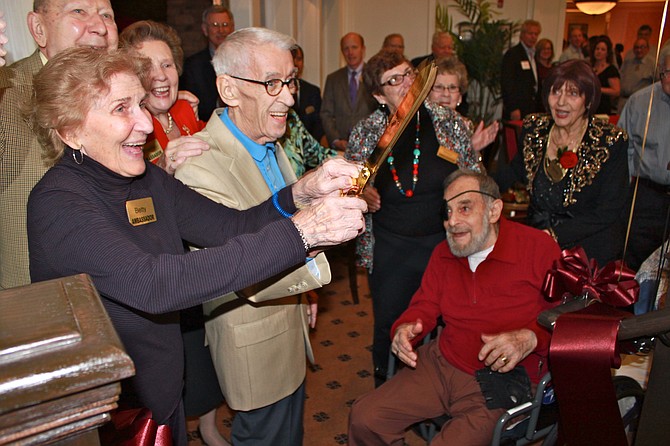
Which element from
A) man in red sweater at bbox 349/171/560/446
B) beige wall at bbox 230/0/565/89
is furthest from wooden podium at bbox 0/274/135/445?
beige wall at bbox 230/0/565/89

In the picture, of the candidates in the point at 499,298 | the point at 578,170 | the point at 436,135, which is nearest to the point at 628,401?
the point at 499,298

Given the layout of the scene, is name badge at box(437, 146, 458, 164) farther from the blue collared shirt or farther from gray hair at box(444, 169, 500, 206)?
the blue collared shirt

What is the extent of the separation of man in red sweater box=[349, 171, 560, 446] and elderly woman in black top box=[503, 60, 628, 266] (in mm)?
448

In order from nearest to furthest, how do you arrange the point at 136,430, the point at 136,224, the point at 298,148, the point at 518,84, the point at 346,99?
the point at 136,430 → the point at 136,224 → the point at 298,148 → the point at 346,99 → the point at 518,84

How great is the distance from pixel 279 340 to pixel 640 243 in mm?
1304

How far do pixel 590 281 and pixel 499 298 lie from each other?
0.48 meters

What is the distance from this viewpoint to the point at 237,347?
1.86 meters

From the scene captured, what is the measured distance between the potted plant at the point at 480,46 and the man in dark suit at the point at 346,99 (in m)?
2.70

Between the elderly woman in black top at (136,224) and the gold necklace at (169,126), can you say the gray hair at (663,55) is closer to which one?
the elderly woman in black top at (136,224)

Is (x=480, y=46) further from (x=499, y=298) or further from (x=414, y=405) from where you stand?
(x=414, y=405)

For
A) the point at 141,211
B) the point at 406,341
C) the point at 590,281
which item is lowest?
the point at 406,341

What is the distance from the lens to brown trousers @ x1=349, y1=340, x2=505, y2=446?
220cm

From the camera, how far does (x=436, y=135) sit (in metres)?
2.88

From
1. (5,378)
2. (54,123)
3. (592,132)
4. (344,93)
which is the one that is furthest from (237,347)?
(344,93)
